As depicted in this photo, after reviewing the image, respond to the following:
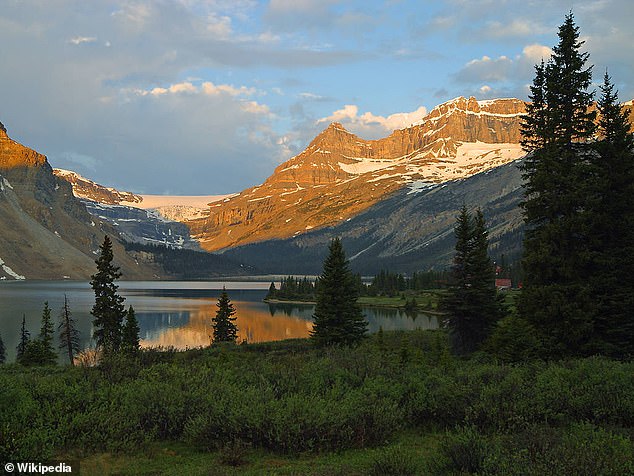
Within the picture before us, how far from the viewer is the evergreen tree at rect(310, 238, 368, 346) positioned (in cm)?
4581

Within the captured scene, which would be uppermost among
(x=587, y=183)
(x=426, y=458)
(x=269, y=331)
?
(x=587, y=183)

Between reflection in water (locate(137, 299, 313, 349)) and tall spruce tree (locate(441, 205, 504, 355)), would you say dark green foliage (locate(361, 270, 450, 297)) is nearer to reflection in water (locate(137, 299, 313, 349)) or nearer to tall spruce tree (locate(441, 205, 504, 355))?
reflection in water (locate(137, 299, 313, 349))

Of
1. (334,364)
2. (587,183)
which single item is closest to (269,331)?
(587,183)

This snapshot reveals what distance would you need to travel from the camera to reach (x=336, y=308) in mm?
46531

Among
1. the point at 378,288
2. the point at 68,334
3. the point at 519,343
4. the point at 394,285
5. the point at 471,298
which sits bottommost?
the point at 378,288

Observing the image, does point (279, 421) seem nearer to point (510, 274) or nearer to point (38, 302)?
point (38, 302)

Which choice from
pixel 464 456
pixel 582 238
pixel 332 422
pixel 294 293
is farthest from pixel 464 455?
pixel 294 293

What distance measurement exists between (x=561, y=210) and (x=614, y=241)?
111 inches

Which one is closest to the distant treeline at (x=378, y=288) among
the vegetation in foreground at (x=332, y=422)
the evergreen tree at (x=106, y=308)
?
the evergreen tree at (x=106, y=308)

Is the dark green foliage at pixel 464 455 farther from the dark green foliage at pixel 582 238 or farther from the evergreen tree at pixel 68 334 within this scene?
the evergreen tree at pixel 68 334

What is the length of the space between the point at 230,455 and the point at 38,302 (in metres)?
139

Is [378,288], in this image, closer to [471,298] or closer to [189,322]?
[189,322]

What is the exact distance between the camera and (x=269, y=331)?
9019 cm

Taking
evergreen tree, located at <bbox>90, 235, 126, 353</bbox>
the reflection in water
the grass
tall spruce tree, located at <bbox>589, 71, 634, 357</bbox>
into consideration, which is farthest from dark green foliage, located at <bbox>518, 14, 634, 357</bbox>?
the reflection in water
